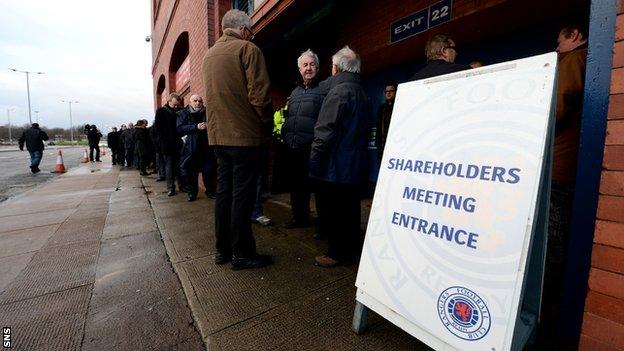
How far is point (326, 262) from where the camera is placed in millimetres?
2479

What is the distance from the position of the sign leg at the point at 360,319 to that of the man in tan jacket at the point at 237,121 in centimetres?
105

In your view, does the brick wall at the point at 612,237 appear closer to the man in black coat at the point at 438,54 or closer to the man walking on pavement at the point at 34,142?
the man in black coat at the point at 438,54

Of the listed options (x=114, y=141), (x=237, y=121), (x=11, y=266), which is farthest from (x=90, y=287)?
(x=114, y=141)

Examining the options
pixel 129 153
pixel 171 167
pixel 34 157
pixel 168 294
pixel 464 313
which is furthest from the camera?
pixel 129 153

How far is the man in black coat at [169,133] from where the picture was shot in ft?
17.6

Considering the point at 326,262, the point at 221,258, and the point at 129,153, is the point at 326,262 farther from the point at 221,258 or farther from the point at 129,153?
the point at 129,153

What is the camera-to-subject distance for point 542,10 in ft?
9.62

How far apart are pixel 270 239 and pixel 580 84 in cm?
269

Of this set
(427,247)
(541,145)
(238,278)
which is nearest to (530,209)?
(541,145)

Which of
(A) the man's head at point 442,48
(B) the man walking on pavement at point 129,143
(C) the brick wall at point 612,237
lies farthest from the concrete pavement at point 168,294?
(B) the man walking on pavement at point 129,143

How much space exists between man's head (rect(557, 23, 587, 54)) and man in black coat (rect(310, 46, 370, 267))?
1250 mm

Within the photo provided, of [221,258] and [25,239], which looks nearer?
[221,258]

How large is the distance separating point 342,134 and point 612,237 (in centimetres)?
159

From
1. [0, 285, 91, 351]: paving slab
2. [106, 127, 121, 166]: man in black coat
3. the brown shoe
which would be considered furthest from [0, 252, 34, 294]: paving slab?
[106, 127, 121, 166]: man in black coat
